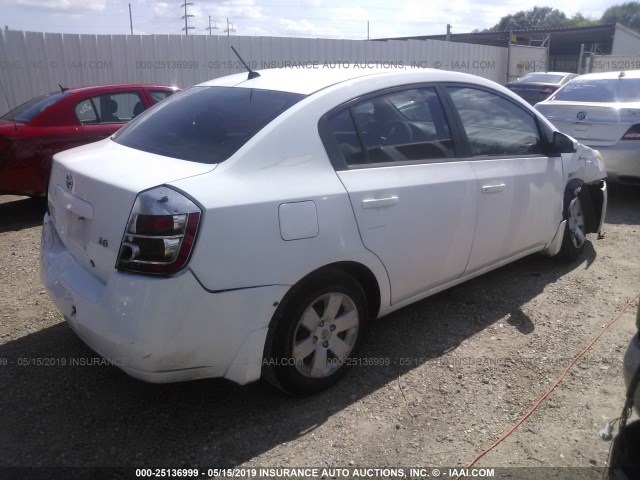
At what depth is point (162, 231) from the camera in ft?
7.77

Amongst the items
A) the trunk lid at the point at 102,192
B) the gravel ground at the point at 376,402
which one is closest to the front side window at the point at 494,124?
the gravel ground at the point at 376,402

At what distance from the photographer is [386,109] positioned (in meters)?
3.25

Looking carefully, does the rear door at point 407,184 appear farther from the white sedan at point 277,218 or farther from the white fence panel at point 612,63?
the white fence panel at point 612,63

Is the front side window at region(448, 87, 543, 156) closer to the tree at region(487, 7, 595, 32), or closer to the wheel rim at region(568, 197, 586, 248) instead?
the wheel rim at region(568, 197, 586, 248)

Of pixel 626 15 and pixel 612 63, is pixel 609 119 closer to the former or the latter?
pixel 612 63

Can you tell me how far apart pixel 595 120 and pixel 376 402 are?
548cm

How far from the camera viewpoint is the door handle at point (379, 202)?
2.95 meters

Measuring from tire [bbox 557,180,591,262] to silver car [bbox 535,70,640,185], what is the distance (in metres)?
2.19

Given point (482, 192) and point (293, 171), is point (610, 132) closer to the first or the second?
point (482, 192)

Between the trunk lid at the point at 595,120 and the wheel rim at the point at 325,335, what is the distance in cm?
521

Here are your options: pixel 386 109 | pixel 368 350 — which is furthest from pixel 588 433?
pixel 386 109

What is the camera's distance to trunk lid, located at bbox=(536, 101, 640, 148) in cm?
671

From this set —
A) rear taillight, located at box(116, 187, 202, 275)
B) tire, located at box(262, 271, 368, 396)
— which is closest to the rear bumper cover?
tire, located at box(262, 271, 368, 396)

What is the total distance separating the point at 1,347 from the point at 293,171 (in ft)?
7.37
